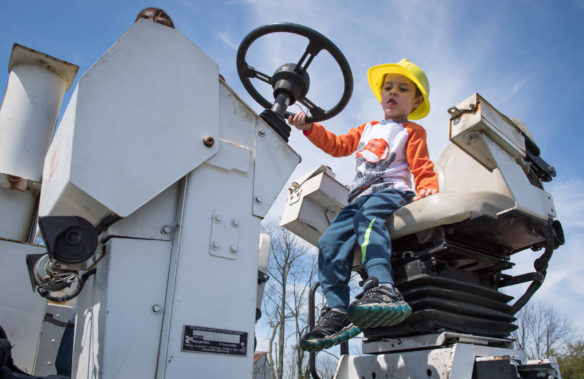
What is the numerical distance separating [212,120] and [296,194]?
45.4 inches

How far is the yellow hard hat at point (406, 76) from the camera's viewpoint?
2875mm

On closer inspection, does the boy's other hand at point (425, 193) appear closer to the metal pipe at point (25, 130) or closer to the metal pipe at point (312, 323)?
the metal pipe at point (312, 323)

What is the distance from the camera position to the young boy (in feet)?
6.77

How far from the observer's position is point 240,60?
2.72m

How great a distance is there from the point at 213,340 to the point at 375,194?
4.11 feet

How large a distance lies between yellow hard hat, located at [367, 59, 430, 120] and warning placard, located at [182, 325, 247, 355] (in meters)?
1.89

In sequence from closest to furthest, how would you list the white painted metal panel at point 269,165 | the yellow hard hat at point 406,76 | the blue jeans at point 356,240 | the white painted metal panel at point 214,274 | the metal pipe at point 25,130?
1. the white painted metal panel at point 214,274
2. the white painted metal panel at point 269,165
3. the blue jeans at point 356,240
4. the metal pipe at point 25,130
5. the yellow hard hat at point 406,76

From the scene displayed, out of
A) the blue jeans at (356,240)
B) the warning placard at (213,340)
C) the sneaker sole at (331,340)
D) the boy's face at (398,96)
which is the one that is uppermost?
the boy's face at (398,96)

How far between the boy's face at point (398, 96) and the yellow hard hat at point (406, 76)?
0.16 feet

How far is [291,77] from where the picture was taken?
235cm

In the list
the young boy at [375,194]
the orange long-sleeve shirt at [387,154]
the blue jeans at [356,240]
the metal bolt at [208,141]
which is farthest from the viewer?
the orange long-sleeve shirt at [387,154]

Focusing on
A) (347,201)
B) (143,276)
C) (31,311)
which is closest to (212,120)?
(143,276)

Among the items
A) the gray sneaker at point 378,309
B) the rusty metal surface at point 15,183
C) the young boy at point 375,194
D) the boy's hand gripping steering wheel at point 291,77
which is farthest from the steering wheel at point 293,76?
the rusty metal surface at point 15,183

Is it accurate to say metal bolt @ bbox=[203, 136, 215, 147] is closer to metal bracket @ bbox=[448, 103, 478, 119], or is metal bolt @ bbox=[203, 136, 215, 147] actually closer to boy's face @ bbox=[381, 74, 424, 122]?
metal bracket @ bbox=[448, 103, 478, 119]
